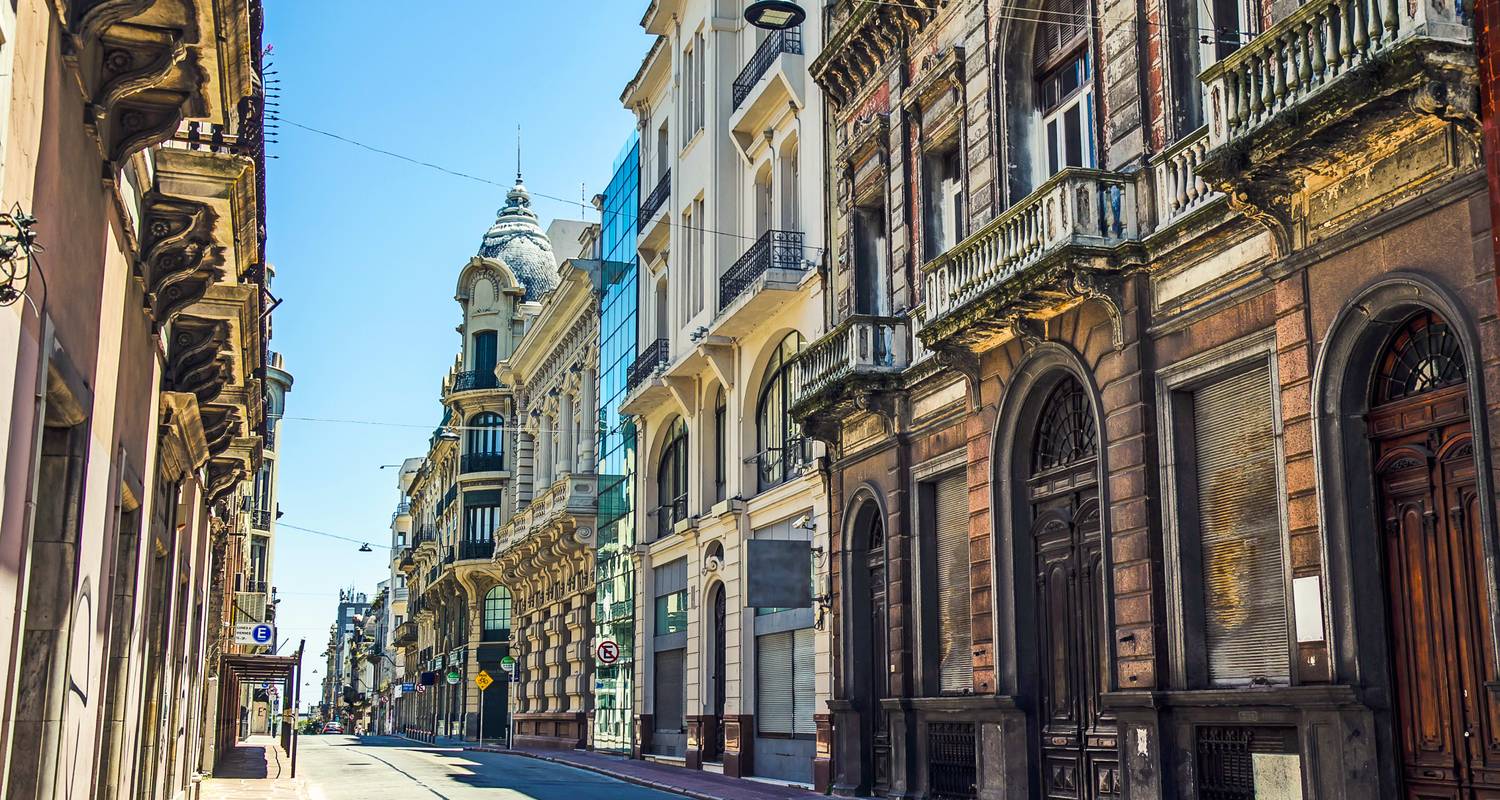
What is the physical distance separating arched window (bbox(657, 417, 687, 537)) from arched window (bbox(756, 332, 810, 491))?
17.7 ft

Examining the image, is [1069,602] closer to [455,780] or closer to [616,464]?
[455,780]

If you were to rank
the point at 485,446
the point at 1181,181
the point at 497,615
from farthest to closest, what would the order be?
1. the point at 485,446
2. the point at 497,615
3. the point at 1181,181

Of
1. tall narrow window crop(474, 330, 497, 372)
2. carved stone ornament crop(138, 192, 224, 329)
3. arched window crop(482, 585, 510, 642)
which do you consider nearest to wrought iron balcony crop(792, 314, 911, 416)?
carved stone ornament crop(138, 192, 224, 329)

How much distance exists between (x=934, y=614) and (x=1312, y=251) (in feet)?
30.7

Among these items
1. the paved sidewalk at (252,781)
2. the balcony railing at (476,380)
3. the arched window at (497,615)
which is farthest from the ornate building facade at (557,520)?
the paved sidewalk at (252,781)

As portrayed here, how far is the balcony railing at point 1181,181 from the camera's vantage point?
14586 millimetres

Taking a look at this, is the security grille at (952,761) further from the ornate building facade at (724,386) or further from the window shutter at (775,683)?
the window shutter at (775,683)

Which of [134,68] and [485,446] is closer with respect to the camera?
[134,68]

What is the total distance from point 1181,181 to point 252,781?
64.9 ft

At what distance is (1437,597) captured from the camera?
38.0ft

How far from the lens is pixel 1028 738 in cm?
1773

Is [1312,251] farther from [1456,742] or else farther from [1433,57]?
[1456,742]

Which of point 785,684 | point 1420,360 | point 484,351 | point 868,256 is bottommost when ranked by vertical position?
point 785,684

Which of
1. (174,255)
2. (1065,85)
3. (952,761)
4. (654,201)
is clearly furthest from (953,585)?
(654,201)
